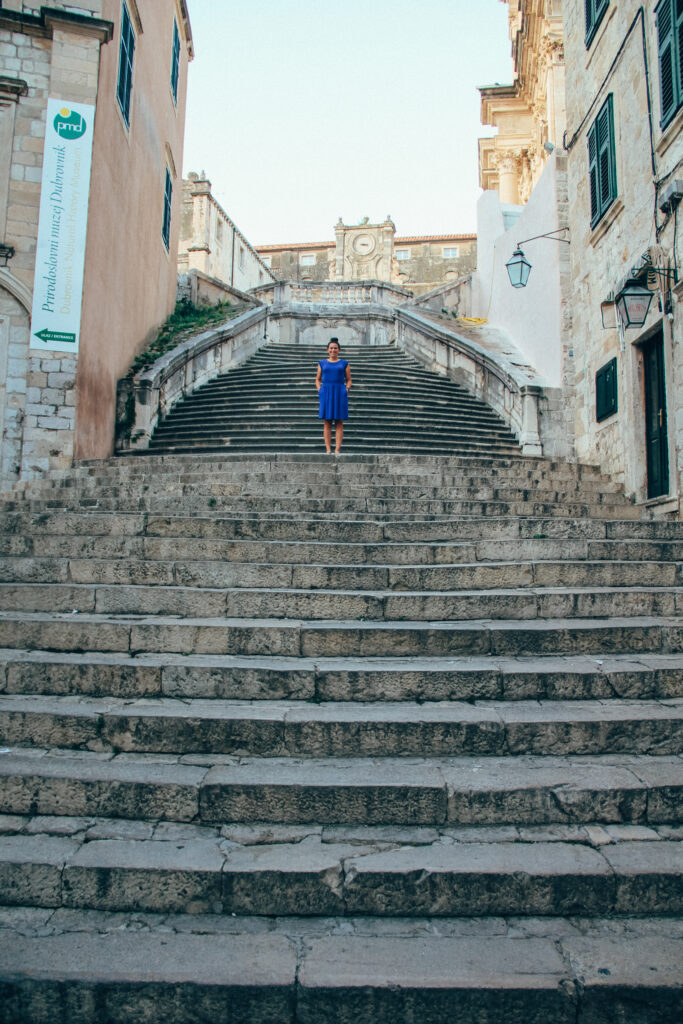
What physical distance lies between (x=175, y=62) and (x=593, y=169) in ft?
44.5

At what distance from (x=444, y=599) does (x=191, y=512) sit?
10.2 ft

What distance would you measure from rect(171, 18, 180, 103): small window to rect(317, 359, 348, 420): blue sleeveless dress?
13.8m

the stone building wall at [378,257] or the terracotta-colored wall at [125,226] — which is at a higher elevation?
the stone building wall at [378,257]

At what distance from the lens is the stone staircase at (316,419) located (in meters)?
11.0

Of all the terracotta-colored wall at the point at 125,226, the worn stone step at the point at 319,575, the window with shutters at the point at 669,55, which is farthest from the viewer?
the terracotta-colored wall at the point at 125,226

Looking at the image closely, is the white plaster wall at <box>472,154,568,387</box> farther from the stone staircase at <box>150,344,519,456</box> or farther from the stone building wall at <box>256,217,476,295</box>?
the stone building wall at <box>256,217,476,295</box>

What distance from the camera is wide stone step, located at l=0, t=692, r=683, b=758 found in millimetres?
3545

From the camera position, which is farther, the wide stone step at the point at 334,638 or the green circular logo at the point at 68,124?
the green circular logo at the point at 68,124

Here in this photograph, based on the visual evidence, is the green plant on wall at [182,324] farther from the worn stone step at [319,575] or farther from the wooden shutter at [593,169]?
the worn stone step at [319,575]

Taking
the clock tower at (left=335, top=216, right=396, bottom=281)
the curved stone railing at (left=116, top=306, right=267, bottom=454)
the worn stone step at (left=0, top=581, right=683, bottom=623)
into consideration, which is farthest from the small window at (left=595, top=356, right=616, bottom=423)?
the clock tower at (left=335, top=216, right=396, bottom=281)

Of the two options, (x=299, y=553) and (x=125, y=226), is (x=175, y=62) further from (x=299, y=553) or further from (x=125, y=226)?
(x=299, y=553)

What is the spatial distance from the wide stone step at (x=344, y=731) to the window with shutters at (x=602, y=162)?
350 inches

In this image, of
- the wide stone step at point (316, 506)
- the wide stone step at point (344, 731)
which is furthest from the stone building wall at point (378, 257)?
the wide stone step at point (344, 731)

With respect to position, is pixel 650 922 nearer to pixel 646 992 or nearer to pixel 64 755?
pixel 646 992
